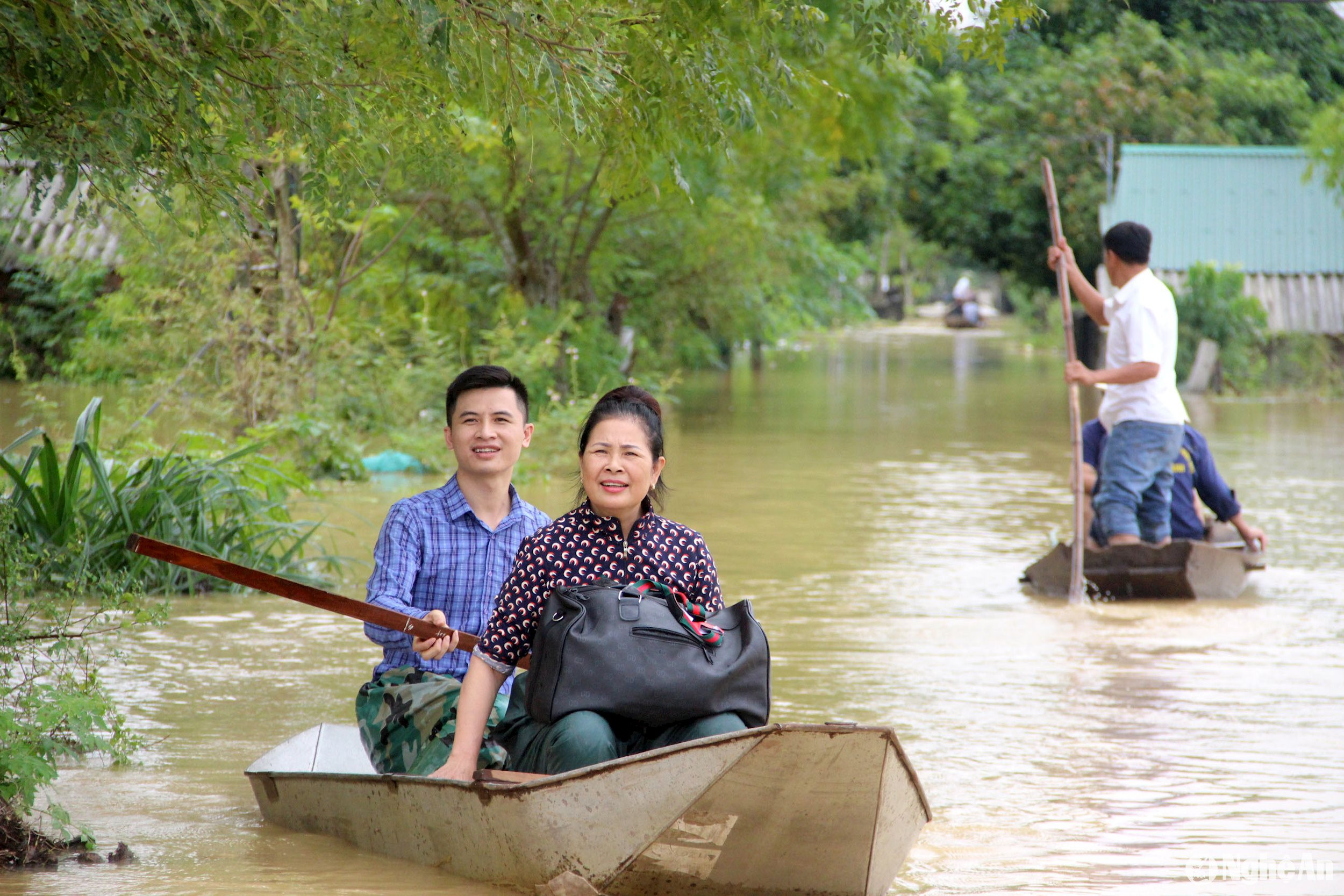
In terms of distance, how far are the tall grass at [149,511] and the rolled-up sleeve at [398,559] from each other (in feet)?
8.45

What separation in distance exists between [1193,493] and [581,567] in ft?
20.7

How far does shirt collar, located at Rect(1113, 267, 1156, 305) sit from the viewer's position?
8.53m

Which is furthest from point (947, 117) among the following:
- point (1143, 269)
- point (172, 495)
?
point (172, 495)

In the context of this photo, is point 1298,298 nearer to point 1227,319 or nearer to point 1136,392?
point 1227,319

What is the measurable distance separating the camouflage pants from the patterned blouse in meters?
0.32

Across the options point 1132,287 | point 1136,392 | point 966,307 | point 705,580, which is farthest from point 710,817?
point 966,307

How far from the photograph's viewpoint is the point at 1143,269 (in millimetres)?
8648

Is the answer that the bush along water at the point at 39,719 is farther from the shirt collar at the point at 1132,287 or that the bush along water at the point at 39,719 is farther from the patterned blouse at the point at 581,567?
the shirt collar at the point at 1132,287

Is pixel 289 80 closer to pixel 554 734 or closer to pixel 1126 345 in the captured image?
pixel 554 734

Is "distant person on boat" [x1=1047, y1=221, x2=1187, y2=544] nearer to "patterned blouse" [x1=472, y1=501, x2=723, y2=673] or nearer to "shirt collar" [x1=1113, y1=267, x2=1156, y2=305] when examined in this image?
"shirt collar" [x1=1113, y1=267, x2=1156, y2=305]

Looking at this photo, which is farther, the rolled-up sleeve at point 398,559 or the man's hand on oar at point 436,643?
the rolled-up sleeve at point 398,559

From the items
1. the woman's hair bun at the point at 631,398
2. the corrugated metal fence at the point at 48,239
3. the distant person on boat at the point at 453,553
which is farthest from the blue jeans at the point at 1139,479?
the corrugated metal fence at the point at 48,239

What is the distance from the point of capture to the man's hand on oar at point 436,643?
163 inches

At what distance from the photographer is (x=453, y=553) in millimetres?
4680
